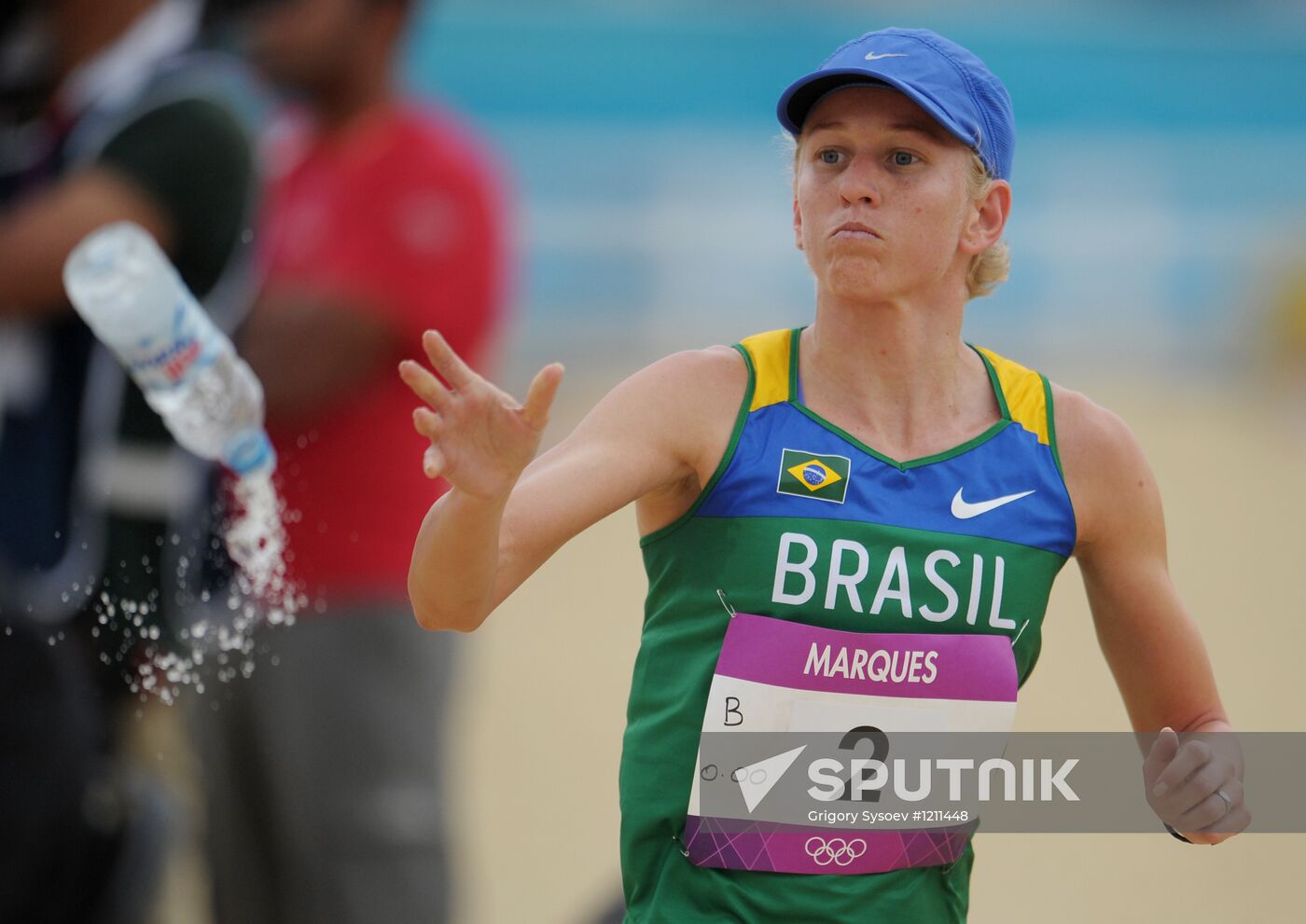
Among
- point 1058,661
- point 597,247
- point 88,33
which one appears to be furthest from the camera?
point 597,247

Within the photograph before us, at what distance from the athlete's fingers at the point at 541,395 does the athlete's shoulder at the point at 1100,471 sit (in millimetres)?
781

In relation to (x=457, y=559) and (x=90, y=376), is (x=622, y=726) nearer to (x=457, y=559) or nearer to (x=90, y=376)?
(x=90, y=376)

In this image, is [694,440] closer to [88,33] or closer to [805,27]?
[88,33]

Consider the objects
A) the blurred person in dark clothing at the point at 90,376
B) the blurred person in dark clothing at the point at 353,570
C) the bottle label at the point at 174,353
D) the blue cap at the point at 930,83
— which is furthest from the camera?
the blurred person in dark clothing at the point at 353,570

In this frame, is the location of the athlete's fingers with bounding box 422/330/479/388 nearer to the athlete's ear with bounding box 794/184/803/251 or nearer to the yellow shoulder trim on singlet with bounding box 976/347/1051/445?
the athlete's ear with bounding box 794/184/803/251

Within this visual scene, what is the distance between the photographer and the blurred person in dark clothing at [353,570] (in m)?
4.17

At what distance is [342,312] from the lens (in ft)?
14.0

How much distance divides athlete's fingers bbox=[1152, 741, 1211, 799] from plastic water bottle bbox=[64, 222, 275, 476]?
182 centimetres

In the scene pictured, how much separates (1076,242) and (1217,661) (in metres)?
14.8

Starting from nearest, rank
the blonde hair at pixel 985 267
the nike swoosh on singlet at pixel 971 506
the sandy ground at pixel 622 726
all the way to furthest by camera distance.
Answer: the nike swoosh on singlet at pixel 971 506 < the blonde hair at pixel 985 267 < the sandy ground at pixel 622 726

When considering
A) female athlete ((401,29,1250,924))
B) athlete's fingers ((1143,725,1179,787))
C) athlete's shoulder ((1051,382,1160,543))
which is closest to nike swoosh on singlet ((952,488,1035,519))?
female athlete ((401,29,1250,924))

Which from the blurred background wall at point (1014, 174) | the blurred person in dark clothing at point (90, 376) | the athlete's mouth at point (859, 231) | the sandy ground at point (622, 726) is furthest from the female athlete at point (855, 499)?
the blurred background wall at point (1014, 174)

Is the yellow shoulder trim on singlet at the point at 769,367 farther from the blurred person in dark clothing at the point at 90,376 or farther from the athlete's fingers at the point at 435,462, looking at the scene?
the blurred person in dark clothing at the point at 90,376

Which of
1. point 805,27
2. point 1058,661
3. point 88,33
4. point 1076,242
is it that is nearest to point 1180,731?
point 88,33
